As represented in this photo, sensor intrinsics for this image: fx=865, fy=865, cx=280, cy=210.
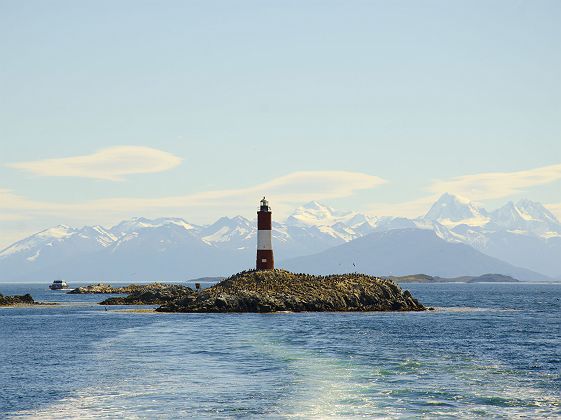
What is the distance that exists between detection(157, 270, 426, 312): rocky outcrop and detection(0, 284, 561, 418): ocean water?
1902 centimetres

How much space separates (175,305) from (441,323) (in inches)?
1445

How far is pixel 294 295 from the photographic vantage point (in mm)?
109562

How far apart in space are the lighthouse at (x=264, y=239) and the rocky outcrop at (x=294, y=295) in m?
2.20

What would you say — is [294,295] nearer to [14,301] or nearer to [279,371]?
[279,371]

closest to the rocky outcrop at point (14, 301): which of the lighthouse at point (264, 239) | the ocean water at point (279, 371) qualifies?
the lighthouse at point (264, 239)

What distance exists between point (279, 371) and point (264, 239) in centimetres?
6922

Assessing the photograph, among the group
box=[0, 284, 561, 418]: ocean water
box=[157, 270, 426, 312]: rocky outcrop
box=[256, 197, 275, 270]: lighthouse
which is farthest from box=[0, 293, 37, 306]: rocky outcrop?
box=[0, 284, 561, 418]: ocean water

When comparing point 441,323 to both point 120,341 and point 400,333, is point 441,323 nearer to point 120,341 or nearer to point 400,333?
point 400,333

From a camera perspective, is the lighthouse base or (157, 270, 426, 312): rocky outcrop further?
the lighthouse base

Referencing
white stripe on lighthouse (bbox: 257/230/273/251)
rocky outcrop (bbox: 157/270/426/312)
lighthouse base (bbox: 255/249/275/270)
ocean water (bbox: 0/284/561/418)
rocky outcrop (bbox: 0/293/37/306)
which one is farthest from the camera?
rocky outcrop (bbox: 0/293/37/306)

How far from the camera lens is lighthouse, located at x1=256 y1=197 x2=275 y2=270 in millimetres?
118438

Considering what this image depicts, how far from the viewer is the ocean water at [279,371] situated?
36.8 metres

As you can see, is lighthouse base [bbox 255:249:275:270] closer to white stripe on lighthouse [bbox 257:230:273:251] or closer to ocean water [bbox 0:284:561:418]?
white stripe on lighthouse [bbox 257:230:273:251]

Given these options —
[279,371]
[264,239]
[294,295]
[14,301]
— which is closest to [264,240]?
[264,239]
